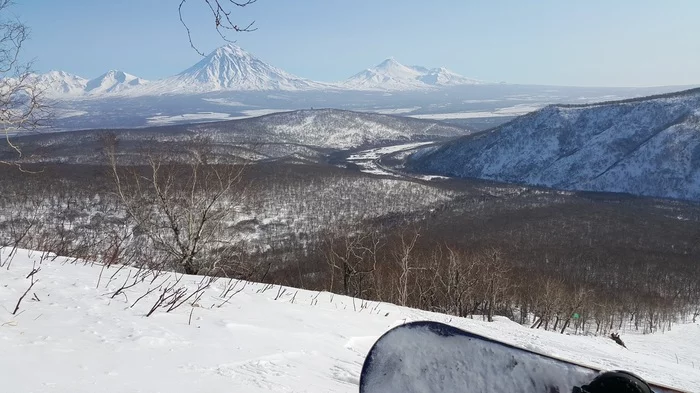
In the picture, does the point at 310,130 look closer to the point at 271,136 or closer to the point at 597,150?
the point at 271,136

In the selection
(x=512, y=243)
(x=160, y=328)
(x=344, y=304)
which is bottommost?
(x=512, y=243)

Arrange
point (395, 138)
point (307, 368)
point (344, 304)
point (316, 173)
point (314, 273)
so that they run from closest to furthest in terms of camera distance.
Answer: point (307, 368) < point (344, 304) < point (314, 273) < point (316, 173) < point (395, 138)

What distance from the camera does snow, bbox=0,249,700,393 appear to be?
276 centimetres

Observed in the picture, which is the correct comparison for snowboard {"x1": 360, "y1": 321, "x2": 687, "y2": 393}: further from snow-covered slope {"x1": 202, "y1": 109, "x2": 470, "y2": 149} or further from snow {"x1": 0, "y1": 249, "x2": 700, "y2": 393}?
snow-covered slope {"x1": 202, "y1": 109, "x2": 470, "y2": 149}

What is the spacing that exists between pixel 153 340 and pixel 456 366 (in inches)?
101

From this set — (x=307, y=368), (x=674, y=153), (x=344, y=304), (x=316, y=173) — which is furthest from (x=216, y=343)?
(x=674, y=153)

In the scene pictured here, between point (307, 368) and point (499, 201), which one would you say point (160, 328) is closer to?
point (307, 368)

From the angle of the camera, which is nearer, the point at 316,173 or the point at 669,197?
the point at 669,197

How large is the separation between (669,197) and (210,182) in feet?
372

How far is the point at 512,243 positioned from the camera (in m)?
66.2

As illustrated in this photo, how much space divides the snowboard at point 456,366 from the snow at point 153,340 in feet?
4.33

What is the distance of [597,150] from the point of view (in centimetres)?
11469

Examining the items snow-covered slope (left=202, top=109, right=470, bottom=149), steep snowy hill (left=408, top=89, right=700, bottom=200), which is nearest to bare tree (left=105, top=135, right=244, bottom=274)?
steep snowy hill (left=408, top=89, right=700, bottom=200)

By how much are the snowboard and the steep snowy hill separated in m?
120
